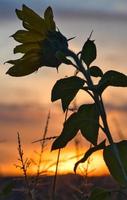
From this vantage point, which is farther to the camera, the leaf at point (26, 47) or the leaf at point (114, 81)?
the leaf at point (26, 47)

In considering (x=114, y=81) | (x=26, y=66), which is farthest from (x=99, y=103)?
(x=26, y=66)

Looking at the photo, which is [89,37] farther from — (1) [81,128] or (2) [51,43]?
(1) [81,128]

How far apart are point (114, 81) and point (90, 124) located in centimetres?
12

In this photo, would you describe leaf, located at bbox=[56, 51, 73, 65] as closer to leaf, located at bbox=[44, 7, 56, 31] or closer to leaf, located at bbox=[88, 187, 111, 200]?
leaf, located at bbox=[44, 7, 56, 31]

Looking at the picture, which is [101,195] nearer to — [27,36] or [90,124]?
[90,124]

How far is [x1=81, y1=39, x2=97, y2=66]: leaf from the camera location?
4.74ft

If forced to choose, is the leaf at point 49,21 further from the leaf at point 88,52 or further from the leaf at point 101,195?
the leaf at point 101,195

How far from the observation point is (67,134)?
1416mm

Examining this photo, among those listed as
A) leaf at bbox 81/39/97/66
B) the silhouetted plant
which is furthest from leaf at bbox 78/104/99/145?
leaf at bbox 81/39/97/66

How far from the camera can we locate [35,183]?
2.20 metres

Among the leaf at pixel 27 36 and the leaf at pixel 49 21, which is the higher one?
the leaf at pixel 49 21

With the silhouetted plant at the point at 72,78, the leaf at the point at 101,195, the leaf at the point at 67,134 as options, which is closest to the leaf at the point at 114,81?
the silhouetted plant at the point at 72,78

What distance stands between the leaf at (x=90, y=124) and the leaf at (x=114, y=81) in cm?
8

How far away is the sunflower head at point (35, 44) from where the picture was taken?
145cm
